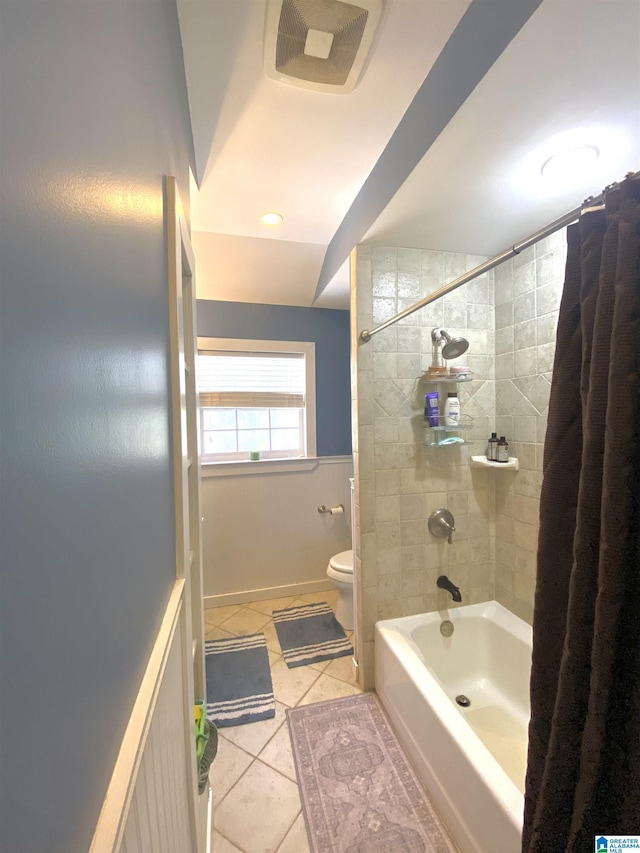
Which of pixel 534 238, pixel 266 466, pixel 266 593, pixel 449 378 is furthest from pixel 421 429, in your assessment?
pixel 266 593

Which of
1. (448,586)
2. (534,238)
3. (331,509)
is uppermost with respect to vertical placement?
(534,238)

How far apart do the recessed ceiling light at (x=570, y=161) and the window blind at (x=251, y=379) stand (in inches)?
71.1

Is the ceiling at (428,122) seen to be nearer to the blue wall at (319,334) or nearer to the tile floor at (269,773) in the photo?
the blue wall at (319,334)

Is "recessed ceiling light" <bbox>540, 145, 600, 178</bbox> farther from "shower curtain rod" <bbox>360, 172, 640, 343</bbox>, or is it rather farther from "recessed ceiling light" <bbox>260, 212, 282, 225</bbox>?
"recessed ceiling light" <bbox>260, 212, 282, 225</bbox>

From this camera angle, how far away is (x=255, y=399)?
2.62 meters

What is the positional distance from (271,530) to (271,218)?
204 cm

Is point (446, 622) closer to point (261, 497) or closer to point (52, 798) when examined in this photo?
point (261, 497)

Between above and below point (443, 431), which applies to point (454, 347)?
above

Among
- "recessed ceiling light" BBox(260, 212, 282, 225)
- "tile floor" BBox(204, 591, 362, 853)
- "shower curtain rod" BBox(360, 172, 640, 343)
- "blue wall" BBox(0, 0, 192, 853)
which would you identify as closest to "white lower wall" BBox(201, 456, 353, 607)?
"tile floor" BBox(204, 591, 362, 853)

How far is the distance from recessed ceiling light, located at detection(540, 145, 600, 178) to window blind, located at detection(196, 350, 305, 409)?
1806 mm

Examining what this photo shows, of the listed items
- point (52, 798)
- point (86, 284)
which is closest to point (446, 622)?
point (52, 798)

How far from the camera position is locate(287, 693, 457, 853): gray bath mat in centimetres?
114

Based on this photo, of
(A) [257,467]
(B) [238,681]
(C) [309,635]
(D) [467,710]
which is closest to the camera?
(D) [467,710]

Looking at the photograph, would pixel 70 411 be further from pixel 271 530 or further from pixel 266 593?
pixel 266 593
